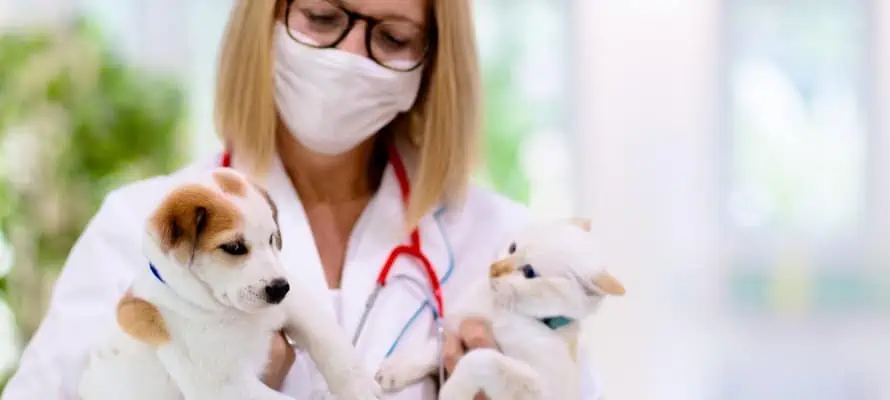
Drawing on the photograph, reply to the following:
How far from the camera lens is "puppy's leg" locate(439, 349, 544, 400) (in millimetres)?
898

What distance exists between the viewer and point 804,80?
9.50ft

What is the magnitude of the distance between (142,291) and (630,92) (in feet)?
7.17

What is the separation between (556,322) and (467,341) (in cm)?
10

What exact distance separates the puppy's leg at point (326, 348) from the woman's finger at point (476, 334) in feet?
0.45

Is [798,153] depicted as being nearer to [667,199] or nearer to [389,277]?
[667,199]

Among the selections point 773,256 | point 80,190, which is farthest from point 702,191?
point 80,190

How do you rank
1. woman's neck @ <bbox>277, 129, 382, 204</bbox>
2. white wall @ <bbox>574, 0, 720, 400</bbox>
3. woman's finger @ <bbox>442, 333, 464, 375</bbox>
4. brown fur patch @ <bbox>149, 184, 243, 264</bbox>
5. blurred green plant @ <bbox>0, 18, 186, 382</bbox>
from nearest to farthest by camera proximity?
brown fur patch @ <bbox>149, 184, 243, 264</bbox>, woman's finger @ <bbox>442, 333, 464, 375</bbox>, woman's neck @ <bbox>277, 129, 382, 204</bbox>, blurred green plant @ <bbox>0, 18, 186, 382</bbox>, white wall @ <bbox>574, 0, 720, 400</bbox>

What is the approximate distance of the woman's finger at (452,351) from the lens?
38.3 inches

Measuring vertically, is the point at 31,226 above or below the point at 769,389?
above

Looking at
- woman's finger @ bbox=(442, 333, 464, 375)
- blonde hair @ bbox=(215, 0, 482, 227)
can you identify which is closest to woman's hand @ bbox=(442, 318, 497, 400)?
woman's finger @ bbox=(442, 333, 464, 375)

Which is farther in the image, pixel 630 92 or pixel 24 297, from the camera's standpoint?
pixel 630 92

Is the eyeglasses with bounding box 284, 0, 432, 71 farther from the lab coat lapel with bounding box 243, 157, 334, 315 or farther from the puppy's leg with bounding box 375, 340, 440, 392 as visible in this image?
the puppy's leg with bounding box 375, 340, 440, 392

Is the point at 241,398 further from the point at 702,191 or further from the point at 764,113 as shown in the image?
the point at 764,113

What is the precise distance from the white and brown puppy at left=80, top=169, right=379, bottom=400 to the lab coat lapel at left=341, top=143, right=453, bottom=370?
0.86 ft
